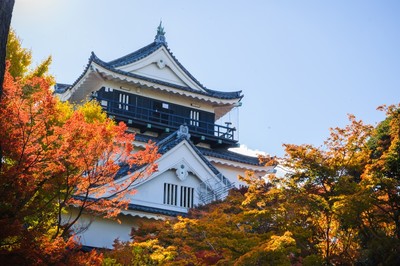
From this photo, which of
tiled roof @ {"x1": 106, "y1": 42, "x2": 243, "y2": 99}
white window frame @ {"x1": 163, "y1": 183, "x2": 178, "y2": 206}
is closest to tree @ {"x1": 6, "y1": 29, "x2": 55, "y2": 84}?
white window frame @ {"x1": 163, "y1": 183, "x2": 178, "y2": 206}

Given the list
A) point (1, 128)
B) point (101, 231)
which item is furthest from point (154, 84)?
point (1, 128)

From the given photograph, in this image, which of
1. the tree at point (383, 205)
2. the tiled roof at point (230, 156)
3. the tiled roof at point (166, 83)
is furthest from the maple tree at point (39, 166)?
the tiled roof at point (230, 156)

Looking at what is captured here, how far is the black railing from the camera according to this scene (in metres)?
30.9

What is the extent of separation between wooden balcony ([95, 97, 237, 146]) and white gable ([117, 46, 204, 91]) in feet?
9.09

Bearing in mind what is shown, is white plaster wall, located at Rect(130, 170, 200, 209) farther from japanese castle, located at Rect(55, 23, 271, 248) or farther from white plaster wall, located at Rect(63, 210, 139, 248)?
white plaster wall, located at Rect(63, 210, 139, 248)

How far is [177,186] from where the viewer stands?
83.3ft

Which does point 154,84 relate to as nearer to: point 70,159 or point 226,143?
point 226,143

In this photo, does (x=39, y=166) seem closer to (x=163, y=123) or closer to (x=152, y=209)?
(x=152, y=209)

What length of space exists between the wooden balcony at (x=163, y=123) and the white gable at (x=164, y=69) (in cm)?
277

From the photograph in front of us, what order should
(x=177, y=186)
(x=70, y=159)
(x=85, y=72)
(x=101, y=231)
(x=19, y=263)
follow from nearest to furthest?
(x=19, y=263) < (x=70, y=159) < (x=101, y=231) < (x=177, y=186) < (x=85, y=72)

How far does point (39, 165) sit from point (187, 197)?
43.6ft

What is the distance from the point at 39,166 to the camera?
12.9 metres

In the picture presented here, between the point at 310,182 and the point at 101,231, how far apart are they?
10235 mm

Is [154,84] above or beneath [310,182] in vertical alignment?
above
